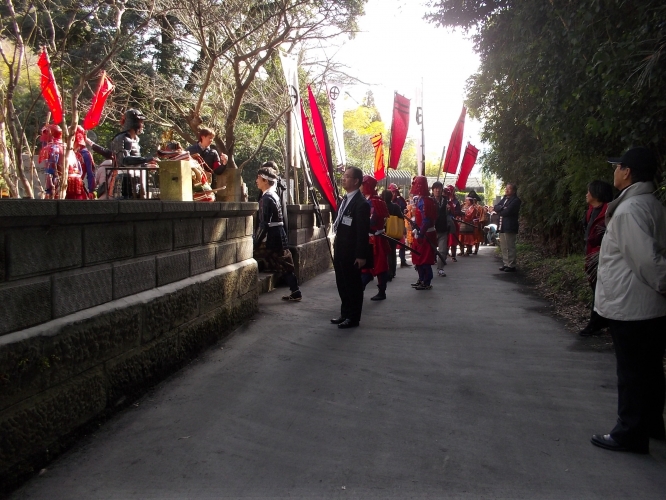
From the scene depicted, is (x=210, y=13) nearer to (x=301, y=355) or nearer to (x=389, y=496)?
(x=301, y=355)

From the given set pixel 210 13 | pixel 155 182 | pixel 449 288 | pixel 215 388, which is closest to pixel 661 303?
pixel 215 388

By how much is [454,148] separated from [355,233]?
7.71 metres

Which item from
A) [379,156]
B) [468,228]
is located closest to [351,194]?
[379,156]

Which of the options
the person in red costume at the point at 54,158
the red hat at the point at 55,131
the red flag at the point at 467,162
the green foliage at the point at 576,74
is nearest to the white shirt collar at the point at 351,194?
the green foliage at the point at 576,74

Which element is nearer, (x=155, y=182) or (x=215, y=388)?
(x=215, y=388)

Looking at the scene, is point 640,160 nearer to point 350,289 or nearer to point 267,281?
point 350,289

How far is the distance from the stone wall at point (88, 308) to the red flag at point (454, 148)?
29.7 feet

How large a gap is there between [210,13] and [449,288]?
8.09m

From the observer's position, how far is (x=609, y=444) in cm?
374

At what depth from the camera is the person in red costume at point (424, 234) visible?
1046 cm

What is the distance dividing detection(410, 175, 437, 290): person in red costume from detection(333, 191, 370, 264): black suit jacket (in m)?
3.24

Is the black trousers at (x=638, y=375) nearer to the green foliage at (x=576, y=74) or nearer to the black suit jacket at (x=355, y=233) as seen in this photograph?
the green foliage at (x=576, y=74)

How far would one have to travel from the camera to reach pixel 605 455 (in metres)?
3.67

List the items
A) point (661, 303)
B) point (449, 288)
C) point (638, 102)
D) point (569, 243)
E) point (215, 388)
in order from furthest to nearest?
point (569, 243) < point (449, 288) < point (638, 102) < point (215, 388) < point (661, 303)
